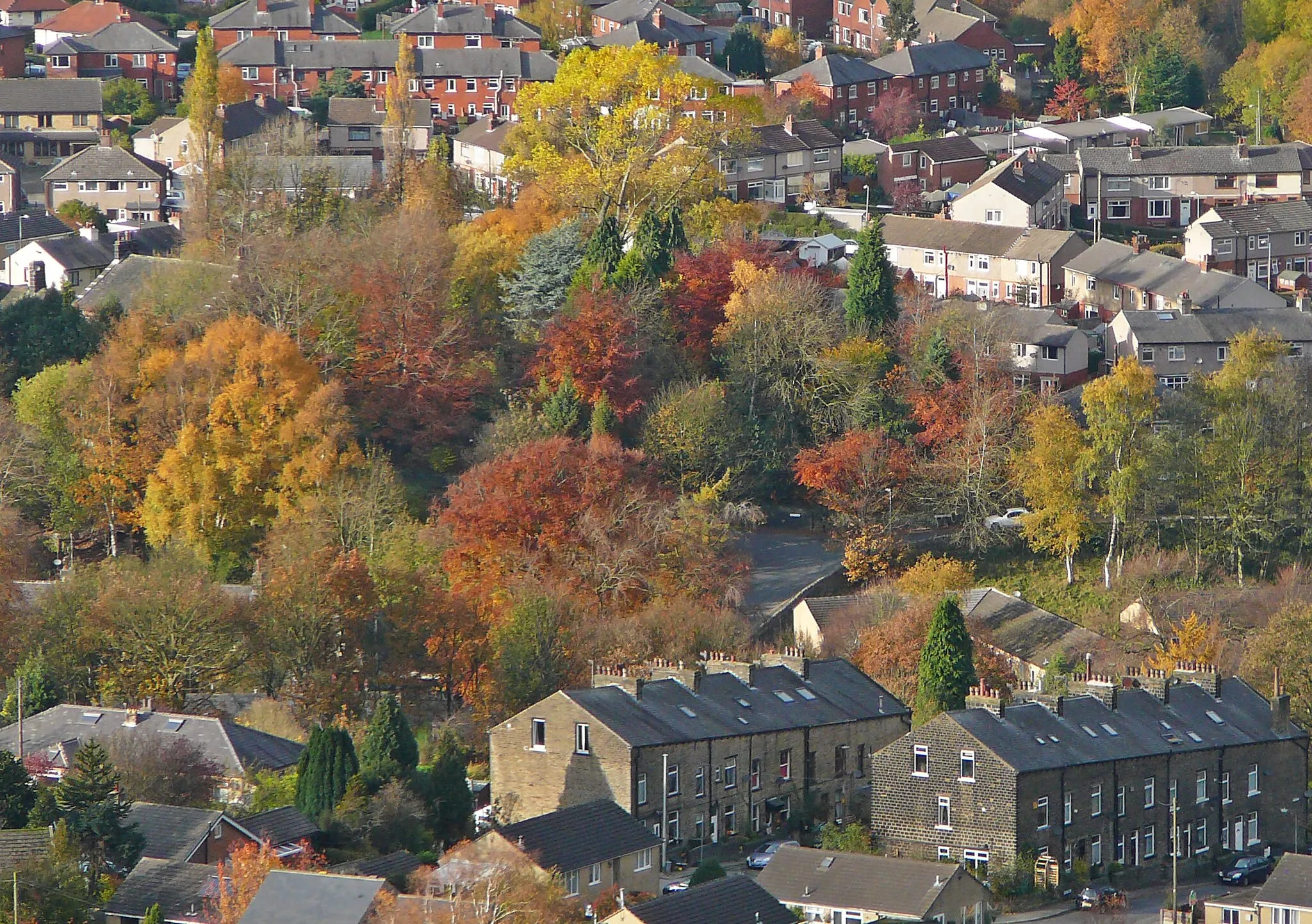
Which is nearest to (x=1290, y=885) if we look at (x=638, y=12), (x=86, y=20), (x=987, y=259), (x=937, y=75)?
→ (x=987, y=259)

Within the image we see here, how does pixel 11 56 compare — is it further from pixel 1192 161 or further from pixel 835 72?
pixel 1192 161

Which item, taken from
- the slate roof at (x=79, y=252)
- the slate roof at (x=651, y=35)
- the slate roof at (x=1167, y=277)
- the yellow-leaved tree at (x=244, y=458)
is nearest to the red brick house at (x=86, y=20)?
the slate roof at (x=651, y=35)

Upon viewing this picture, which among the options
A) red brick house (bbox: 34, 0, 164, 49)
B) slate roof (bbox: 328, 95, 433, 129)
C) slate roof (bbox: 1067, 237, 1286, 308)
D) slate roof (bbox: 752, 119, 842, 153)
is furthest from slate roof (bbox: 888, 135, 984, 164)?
red brick house (bbox: 34, 0, 164, 49)

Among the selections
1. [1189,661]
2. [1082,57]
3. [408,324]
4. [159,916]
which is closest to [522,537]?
[408,324]

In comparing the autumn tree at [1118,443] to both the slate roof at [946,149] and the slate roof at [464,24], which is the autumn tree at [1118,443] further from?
the slate roof at [464,24]

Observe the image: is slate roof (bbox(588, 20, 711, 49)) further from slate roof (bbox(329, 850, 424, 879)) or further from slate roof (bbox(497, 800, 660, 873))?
slate roof (bbox(329, 850, 424, 879))

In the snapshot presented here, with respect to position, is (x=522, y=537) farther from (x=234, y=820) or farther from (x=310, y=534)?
(x=234, y=820)

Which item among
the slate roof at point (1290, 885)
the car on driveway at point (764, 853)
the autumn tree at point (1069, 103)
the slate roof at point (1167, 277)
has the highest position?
the autumn tree at point (1069, 103)
